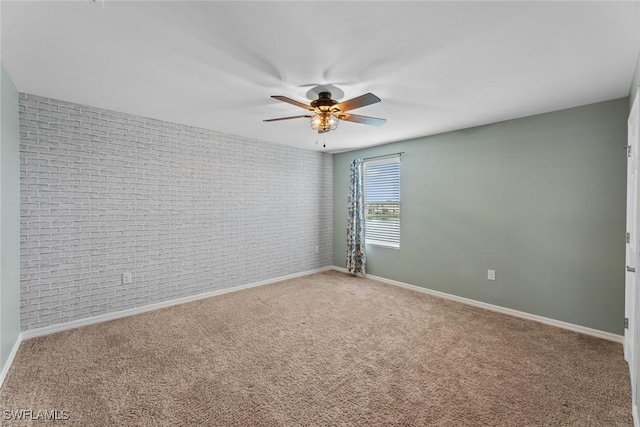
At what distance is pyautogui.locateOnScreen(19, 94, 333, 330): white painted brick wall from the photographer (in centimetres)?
284

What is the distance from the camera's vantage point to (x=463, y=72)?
2.22 m

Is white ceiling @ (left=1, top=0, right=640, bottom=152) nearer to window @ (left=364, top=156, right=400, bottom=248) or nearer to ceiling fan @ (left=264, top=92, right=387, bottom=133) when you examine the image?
ceiling fan @ (left=264, top=92, right=387, bottom=133)

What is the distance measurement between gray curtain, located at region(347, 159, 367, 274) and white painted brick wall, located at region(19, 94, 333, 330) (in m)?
1.10

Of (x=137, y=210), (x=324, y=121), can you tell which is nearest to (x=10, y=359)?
(x=137, y=210)

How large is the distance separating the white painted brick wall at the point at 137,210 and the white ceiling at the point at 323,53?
0.46 m

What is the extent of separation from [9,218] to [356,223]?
4394 millimetres

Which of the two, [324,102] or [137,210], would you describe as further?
[137,210]

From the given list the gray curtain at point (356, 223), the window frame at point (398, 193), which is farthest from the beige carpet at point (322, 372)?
the gray curtain at point (356, 223)

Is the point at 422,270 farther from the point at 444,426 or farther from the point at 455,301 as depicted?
the point at 444,426

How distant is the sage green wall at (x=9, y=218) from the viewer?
2188 mm

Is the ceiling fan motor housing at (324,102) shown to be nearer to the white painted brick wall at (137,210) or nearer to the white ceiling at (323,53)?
the white ceiling at (323,53)

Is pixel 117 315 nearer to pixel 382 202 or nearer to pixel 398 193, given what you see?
pixel 382 202

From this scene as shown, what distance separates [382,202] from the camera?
16.3ft

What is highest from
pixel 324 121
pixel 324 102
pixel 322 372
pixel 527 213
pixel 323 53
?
pixel 323 53
